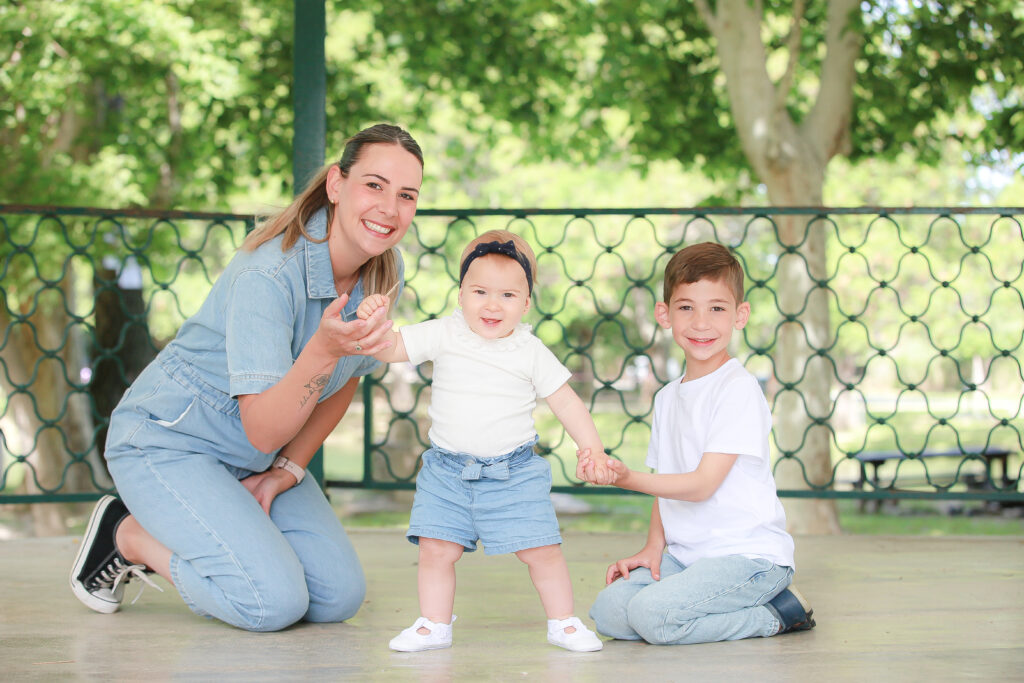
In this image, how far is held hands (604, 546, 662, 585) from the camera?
2.57 metres

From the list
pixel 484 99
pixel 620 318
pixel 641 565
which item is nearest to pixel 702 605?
pixel 641 565

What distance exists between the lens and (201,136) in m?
8.81

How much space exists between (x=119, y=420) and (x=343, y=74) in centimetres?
652

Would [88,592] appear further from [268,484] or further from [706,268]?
[706,268]

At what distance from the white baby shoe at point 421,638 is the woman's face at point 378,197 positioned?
3.16 ft

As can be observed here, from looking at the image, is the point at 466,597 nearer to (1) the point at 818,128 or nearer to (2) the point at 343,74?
(1) the point at 818,128

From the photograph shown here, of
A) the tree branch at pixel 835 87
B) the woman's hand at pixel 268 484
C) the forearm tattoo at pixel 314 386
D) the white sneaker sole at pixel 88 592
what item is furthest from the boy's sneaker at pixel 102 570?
the tree branch at pixel 835 87

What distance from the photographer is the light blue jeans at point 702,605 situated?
237 cm

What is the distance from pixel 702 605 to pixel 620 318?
19.4 ft

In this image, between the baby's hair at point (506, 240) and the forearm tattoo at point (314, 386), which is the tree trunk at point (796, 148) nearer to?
the baby's hair at point (506, 240)

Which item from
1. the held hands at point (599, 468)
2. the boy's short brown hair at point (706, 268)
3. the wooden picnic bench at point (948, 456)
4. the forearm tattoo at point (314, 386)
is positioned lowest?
the wooden picnic bench at point (948, 456)

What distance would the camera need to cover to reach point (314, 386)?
2330 mm

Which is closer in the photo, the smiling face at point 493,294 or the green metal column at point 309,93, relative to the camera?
the smiling face at point 493,294

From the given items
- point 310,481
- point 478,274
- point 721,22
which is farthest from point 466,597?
point 721,22
